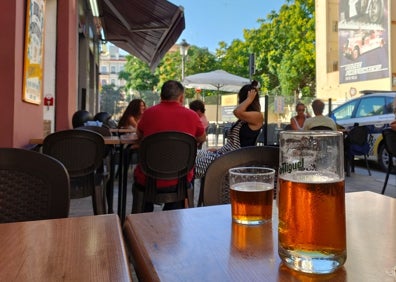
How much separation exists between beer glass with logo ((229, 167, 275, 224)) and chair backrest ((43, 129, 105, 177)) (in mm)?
2207

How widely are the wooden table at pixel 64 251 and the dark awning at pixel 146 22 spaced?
603cm

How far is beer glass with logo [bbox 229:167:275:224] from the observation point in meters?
0.93

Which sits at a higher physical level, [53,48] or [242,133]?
[53,48]

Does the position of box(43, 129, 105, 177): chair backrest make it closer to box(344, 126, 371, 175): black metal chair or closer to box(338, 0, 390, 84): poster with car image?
box(344, 126, 371, 175): black metal chair

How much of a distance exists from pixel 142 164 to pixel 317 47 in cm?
2591

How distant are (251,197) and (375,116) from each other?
300 inches

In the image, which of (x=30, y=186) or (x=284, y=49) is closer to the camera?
(x=30, y=186)

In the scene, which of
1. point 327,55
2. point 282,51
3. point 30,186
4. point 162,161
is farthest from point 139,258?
point 327,55

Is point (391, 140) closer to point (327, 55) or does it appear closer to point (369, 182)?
point (369, 182)

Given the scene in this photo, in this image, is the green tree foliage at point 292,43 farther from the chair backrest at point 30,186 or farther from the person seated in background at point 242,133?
the chair backrest at point 30,186

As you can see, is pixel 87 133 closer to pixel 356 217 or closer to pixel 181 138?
pixel 181 138

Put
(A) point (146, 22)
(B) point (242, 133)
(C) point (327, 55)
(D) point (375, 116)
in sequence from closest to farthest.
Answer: (B) point (242, 133) → (D) point (375, 116) → (A) point (146, 22) → (C) point (327, 55)

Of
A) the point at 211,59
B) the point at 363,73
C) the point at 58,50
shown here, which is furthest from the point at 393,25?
the point at 58,50

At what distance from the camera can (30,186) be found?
1.39 metres
